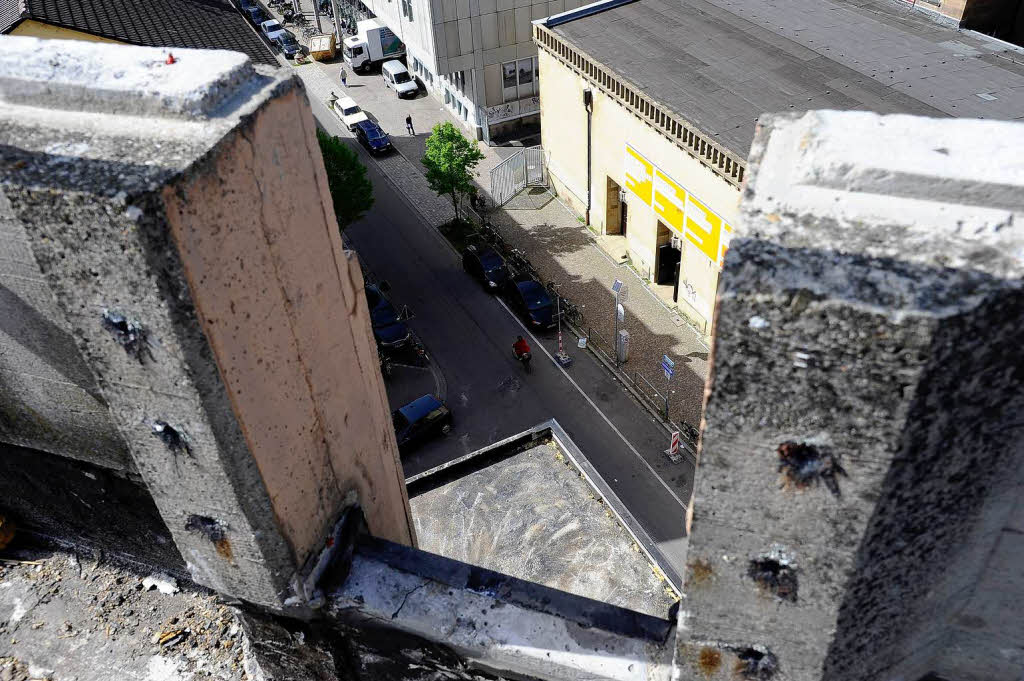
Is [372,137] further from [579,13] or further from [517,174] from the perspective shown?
[579,13]

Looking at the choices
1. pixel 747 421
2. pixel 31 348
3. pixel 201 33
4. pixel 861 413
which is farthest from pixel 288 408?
pixel 201 33

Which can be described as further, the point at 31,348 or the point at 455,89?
the point at 455,89

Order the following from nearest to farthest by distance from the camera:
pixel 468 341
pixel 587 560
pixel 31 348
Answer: pixel 31 348
pixel 587 560
pixel 468 341

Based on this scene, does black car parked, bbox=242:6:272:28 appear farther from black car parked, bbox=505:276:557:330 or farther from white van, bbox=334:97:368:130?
black car parked, bbox=505:276:557:330

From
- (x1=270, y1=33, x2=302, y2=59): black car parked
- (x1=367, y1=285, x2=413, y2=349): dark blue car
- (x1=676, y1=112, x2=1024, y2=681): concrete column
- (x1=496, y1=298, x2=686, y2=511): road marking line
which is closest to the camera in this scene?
(x1=676, y1=112, x2=1024, y2=681): concrete column

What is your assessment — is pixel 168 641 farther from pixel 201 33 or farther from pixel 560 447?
pixel 201 33

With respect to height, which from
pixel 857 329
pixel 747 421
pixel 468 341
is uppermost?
pixel 857 329

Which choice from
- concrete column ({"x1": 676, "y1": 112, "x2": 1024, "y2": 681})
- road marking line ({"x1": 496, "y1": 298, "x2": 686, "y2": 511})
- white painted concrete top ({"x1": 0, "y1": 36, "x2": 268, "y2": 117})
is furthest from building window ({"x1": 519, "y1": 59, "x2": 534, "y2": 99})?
concrete column ({"x1": 676, "y1": 112, "x2": 1024, "y2": 681})

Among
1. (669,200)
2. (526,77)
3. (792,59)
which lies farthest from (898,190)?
(526,77)
